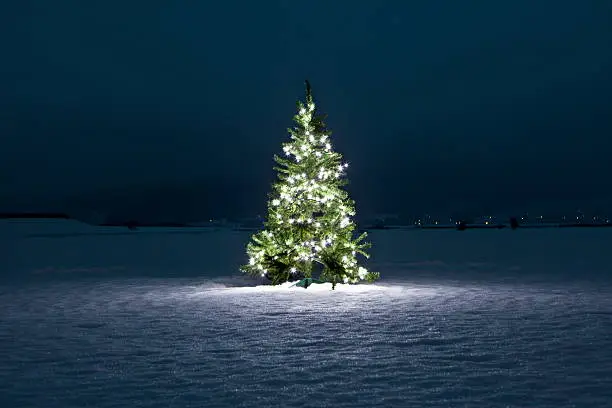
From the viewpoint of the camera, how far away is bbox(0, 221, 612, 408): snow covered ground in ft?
29.5

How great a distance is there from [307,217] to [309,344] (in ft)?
35.1

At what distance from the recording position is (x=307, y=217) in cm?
2281

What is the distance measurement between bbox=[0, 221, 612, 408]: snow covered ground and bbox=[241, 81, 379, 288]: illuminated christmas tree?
848mm

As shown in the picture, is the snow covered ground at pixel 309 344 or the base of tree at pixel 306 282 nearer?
the snow covered ground at pixel 309 344

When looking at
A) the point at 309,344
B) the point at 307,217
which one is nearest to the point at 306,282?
the point at 307,217

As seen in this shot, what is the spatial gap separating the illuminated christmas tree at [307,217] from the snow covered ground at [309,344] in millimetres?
848

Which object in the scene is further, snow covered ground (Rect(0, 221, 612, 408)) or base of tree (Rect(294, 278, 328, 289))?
base of tree (Rect(294, 278, 328, 289))

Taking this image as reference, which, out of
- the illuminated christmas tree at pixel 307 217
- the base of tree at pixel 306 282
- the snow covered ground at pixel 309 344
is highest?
the illuminated christmas tree at pixel 307 217

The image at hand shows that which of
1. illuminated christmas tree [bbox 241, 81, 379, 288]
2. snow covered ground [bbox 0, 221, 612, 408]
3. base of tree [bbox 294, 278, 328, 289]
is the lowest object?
snow covered ground [bbox 0, 221, 612, 408]

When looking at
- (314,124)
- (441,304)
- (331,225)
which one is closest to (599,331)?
(441,304)

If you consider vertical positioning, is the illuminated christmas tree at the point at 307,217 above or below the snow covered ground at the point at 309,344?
above

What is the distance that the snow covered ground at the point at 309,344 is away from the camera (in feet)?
29.5

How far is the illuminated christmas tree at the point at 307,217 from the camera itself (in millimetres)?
22531

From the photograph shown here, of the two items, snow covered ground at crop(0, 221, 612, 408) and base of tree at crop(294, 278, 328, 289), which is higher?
base of tree at crop(294, 278, 328, 289)
